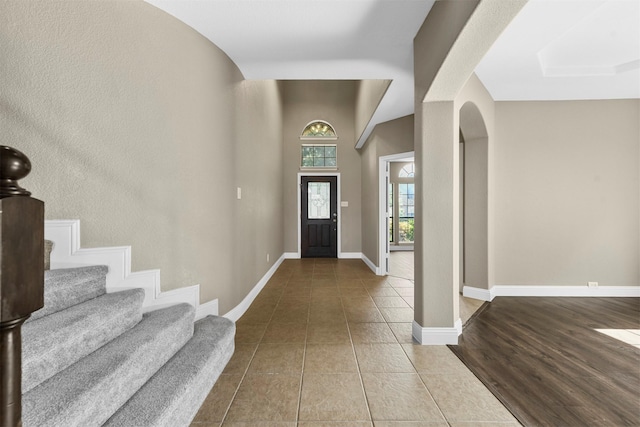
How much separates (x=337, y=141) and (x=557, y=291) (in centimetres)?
489

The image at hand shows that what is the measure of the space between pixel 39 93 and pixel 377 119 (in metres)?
4.09

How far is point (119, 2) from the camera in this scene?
6.29ft

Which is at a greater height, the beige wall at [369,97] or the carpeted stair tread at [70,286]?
the beige wall at [369,97]

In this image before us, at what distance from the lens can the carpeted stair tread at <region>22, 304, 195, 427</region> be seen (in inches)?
40.7

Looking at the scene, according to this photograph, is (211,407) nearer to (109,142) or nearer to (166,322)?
(166,322)

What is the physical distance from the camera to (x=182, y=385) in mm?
1487

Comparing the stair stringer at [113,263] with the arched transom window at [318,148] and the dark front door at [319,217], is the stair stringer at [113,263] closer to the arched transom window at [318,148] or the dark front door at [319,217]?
the dark front door at [319,217]

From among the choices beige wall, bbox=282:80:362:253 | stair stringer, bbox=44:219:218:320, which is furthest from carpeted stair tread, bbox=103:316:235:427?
beige wall, bbox=282:80:362:253

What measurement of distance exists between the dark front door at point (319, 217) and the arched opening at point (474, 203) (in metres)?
3.29

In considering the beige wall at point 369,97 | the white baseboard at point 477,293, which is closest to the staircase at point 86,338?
the white baseboard at point 477,293

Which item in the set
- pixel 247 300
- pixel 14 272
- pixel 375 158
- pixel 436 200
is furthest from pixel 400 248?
pixel 14 272

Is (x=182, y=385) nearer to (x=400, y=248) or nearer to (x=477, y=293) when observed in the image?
(x=477, y=293)

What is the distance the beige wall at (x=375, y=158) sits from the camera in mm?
4582

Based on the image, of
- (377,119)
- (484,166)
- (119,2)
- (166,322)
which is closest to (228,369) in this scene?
(166,322)
